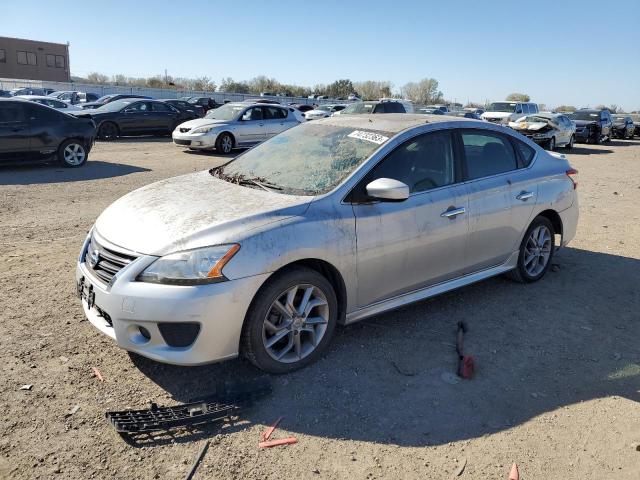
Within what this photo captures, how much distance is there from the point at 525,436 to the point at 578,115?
28.6 metres

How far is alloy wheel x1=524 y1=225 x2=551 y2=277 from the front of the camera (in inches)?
214

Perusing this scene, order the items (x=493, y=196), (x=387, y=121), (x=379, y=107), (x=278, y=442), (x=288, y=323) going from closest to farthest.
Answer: (x=278, y=442), (x=288, y=323), (x=387, y=121), (x=493, y=196), (x=379, y=107)

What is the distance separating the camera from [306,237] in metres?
3.53

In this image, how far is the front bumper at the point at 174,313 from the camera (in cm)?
316

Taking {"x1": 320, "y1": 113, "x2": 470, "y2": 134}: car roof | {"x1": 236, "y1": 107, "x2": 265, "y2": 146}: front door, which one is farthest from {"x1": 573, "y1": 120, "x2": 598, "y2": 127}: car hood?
{"x1": 320, "y1": 113, "x2": 470, "y2": 134}: car roof

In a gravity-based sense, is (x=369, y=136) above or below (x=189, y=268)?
above

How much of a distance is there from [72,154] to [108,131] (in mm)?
7907

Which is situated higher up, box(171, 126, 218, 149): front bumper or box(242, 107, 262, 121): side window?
box(242, 107, 262, 121): side window

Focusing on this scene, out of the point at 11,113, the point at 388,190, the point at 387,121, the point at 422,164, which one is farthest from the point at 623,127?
the point at 388,190

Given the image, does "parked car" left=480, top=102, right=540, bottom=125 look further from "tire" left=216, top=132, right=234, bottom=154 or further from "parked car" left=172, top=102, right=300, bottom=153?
"tire" left=216, top=132, right=234, bottom=154

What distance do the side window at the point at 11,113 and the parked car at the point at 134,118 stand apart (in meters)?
7.61

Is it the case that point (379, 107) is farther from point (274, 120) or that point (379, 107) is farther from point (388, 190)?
point (388, 190)

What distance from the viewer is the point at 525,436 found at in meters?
3.12

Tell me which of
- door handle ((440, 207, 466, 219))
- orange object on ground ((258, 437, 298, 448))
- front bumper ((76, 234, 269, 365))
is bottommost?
orange object on ground ((258, 437, 298, 448))
